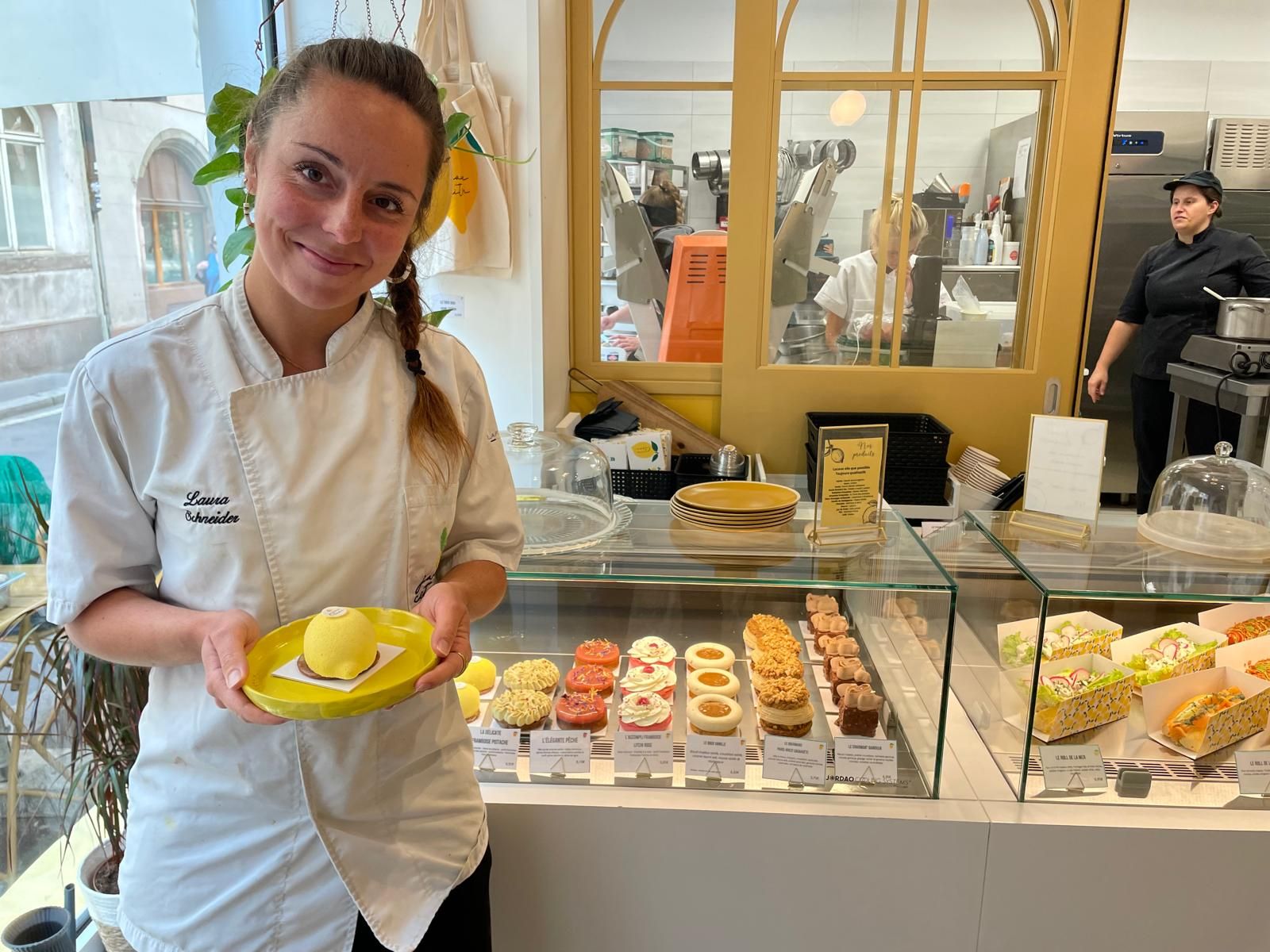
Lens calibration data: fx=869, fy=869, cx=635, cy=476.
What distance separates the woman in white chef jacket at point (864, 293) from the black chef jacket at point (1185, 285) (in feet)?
3.67

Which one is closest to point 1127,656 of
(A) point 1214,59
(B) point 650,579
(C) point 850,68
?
(B) point 650,579

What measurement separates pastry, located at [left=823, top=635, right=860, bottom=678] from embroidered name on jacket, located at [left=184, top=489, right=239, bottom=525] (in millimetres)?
1259

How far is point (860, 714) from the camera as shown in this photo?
1.69m

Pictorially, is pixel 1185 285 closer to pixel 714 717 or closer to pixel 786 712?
pixel 786 712

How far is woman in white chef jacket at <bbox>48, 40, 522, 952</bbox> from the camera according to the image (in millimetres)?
978

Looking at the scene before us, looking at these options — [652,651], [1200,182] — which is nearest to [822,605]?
[652,651]

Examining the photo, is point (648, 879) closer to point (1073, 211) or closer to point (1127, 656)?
point (1127, 656)

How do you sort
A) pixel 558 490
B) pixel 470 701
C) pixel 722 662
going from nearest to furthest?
pixel 470 701 < pixel 722 662 < pixel 558 490

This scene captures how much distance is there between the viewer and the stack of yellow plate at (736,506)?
1.79 m

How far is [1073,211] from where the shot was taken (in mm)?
3561

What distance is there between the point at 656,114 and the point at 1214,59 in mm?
3354

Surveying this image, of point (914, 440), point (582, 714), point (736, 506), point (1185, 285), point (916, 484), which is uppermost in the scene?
point (1185, 285)

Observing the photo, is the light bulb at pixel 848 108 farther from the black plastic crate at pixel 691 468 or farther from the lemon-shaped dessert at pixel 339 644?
the lemon-shaped dessert at pixel 339 644

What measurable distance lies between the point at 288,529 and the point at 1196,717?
1.65m
